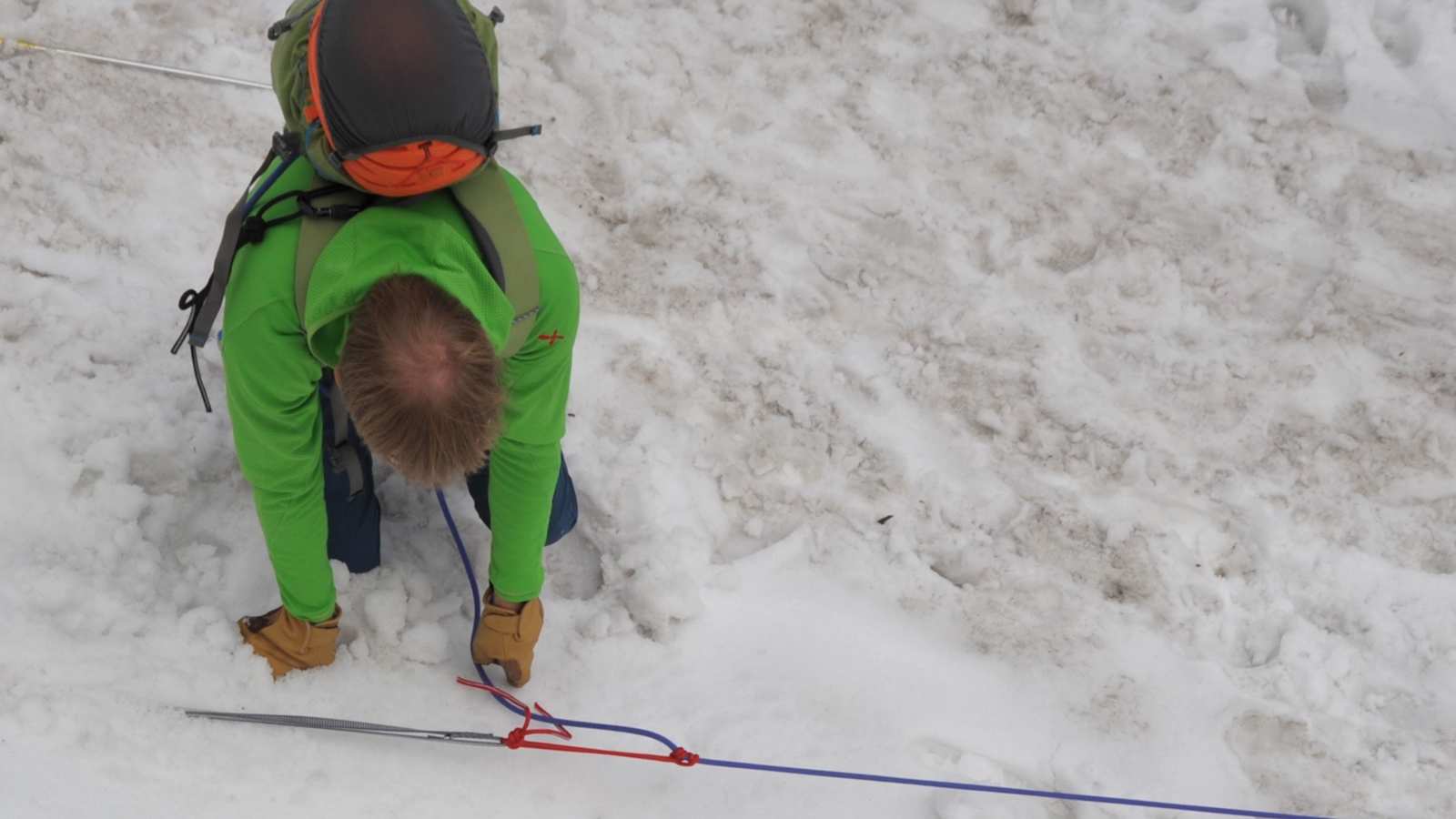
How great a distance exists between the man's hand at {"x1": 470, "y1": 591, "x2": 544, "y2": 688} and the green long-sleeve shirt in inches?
1.5

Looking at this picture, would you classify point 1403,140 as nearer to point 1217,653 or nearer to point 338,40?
point 1217,653

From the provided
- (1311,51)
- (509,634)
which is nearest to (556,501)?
(509,634)

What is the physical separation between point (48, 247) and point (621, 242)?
138 centimetres

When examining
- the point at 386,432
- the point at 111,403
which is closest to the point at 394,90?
the point at 386,432

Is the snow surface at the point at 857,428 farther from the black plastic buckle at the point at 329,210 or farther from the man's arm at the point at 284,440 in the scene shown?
the black plastic buckle at the point at 329,210

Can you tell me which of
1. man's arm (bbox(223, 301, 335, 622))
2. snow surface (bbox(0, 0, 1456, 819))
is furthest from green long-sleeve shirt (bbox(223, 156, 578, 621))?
snow surface (bbox(0, 0, 1456, 819))

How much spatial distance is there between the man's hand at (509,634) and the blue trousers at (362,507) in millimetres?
179

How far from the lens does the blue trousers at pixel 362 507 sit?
2174 mm

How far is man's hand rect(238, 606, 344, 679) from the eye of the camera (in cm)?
210

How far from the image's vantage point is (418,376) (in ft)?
4.48

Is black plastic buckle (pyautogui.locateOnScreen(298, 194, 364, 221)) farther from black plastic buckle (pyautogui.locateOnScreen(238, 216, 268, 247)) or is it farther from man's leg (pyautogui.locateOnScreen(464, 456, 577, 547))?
man's leg (pyautogui.locateOnScreen(464, 456, 577, 547))

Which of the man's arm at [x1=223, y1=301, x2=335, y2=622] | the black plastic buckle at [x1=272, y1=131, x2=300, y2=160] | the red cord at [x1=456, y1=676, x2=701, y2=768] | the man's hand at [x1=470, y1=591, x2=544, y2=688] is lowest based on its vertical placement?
the red cord at [x1=456, y1=676, x2=701, y2=768]

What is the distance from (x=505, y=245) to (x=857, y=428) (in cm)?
130

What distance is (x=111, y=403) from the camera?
7.84ft
